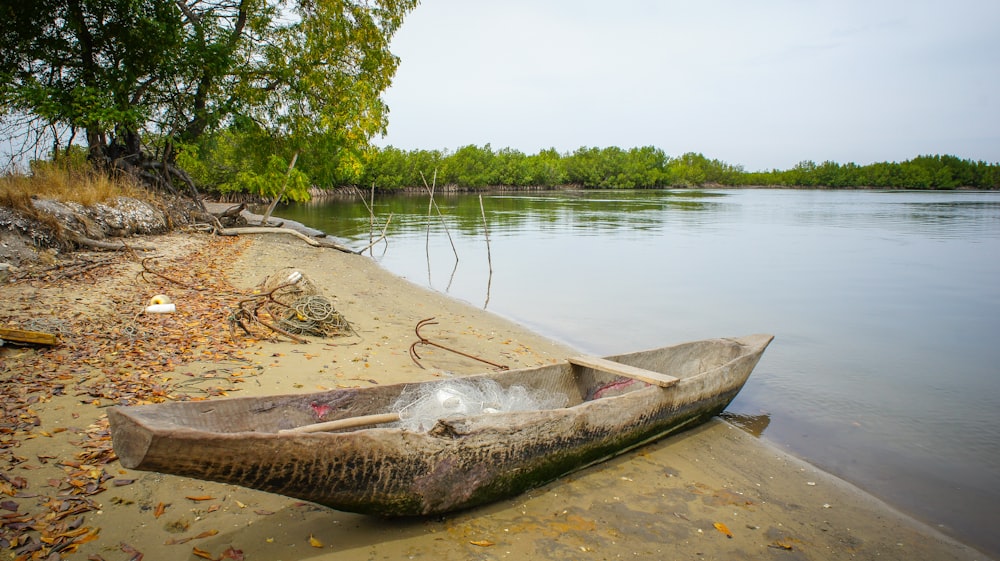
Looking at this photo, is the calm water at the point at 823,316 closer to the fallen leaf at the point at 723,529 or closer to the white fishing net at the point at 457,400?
the fallen leaf at the point at 723,529

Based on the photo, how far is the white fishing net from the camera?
3.76 meters

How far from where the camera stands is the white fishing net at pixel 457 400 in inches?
148

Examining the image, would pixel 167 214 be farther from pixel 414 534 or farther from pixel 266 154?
pixel 414 534

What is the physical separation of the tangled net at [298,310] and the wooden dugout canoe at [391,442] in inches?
117

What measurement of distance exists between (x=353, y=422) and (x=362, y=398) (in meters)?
0.41

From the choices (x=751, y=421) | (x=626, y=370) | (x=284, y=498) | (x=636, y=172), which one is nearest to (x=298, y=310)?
(x=284, y=498)

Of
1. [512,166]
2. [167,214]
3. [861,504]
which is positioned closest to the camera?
[861,504]

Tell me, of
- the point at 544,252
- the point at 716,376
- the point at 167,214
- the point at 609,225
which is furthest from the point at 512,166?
the point at 716,376

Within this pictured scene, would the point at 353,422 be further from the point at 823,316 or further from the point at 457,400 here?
the point at 823,316

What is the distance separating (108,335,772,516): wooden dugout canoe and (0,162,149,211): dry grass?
8.55 meters

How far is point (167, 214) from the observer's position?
14.3 meters

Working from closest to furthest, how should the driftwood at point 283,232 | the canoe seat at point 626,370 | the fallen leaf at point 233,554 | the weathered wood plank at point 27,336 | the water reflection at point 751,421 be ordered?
the fallen leaf at point 233,554 < the canoe seat at point 626,370 < the weathered wood plank at point 27,336 < the water reflection at point 751,421 < the driftwood at point 283,232

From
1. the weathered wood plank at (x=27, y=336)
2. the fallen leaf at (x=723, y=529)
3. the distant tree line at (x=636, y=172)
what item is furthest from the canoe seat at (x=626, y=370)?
the distant tree line at (x=636, y=172)

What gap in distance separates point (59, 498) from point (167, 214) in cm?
1308
